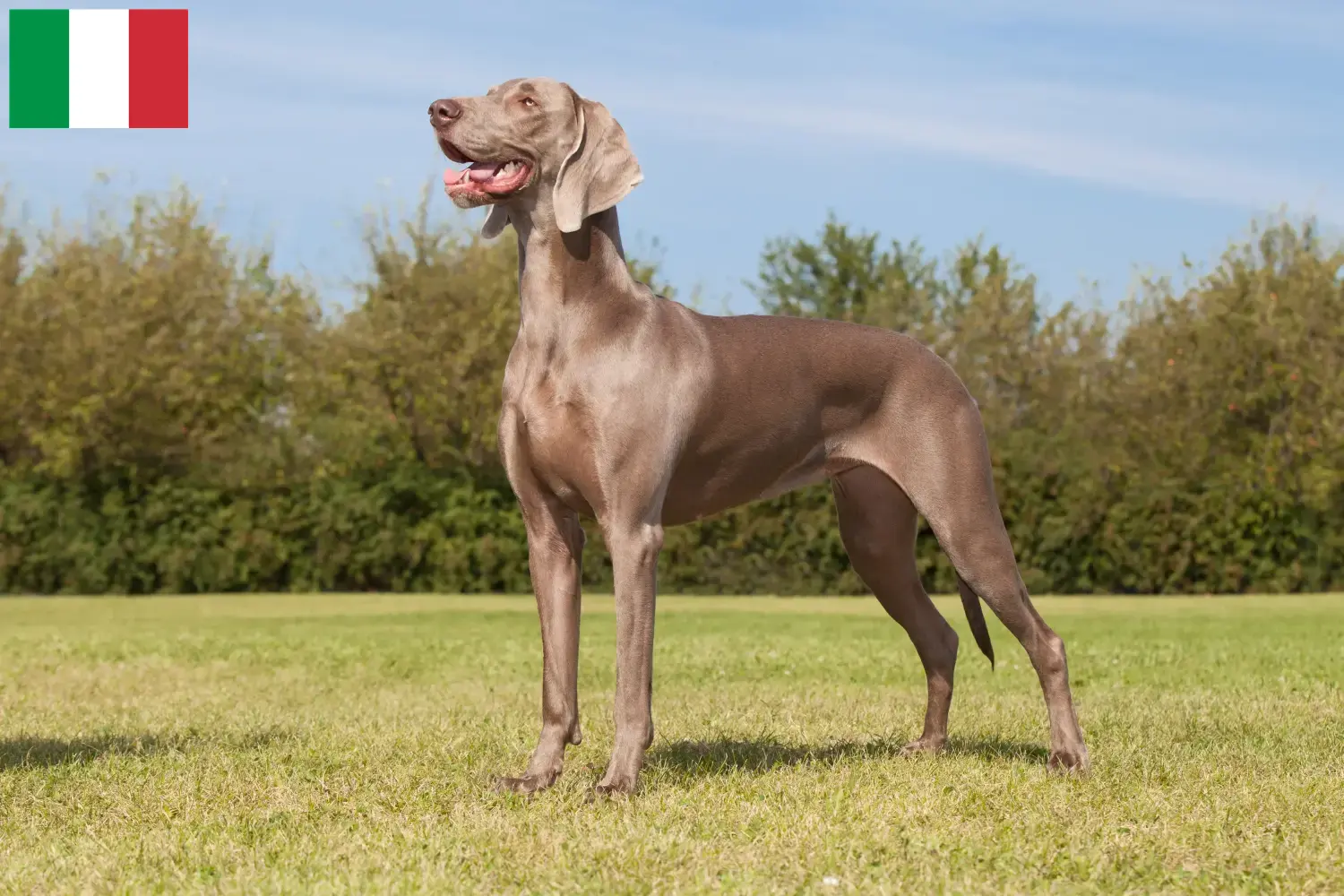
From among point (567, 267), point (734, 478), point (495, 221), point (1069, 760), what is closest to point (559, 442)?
point (567, 267)

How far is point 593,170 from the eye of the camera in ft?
19.5

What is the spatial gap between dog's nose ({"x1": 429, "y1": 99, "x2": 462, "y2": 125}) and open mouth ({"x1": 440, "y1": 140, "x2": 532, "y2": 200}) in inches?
3.4

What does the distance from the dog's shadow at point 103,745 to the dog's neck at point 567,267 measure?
3339 mm

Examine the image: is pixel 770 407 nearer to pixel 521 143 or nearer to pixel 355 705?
pixel 521 143

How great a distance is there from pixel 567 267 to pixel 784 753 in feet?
9.45

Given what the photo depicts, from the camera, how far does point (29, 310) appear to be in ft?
102

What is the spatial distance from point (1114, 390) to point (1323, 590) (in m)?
5.61

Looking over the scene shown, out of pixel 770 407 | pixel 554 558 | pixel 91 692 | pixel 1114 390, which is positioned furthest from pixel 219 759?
pixel 1114 390

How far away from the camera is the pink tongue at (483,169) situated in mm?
5906

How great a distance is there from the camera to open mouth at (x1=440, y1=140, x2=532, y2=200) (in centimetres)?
586

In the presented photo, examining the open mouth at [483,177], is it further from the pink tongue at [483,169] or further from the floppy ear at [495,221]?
the floppy ear at [495,221]

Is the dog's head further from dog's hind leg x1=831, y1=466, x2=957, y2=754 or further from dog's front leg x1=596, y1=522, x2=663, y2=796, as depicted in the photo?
dog's hind leg x1=831, y1=466, x2=957, y2=754

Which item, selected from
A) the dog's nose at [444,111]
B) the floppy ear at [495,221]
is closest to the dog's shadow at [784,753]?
the floppy ear at [495,221]

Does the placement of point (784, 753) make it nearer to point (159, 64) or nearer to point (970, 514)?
point (970, 514)
